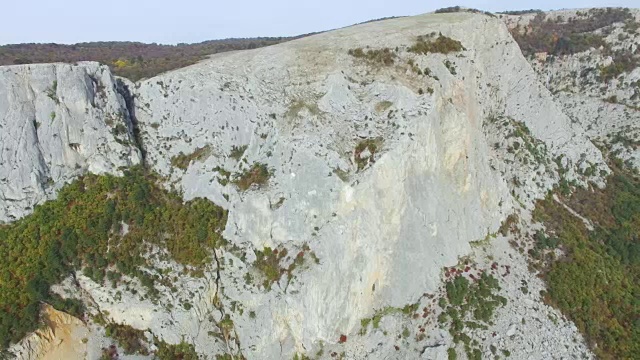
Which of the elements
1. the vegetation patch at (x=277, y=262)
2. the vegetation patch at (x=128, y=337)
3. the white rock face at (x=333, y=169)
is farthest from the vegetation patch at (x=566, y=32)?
the vegetation patch at (x=128, y=337)

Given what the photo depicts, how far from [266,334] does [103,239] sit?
1355 centimetres

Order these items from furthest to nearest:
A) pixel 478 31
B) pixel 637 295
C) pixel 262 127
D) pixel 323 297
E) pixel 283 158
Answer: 1. pixel 478 31
2. pixel 637 295
3. pixel 262 127
4. pixel 283 158
5. pixel 323 297

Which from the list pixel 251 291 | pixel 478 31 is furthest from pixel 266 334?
pixel 478 31

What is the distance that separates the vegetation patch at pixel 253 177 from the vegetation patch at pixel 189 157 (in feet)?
13.2

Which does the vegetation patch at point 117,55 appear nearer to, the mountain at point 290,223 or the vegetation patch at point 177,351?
the mountain at point 290,223

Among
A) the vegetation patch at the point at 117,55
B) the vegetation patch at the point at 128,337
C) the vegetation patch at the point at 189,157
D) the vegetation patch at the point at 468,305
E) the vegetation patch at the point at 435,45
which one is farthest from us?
the vegetation patch at the point at 117,55

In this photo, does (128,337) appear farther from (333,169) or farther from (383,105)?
(383,105)

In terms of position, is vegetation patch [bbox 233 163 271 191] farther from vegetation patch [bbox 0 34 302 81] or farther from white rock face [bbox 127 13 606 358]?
vegetation patch [bbox 0 34 302 81]

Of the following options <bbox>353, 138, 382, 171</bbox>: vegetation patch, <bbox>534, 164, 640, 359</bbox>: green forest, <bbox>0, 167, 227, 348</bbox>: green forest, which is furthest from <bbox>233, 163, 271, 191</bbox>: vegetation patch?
<bbox>534, 164, 640, 359</bbox>: green forest

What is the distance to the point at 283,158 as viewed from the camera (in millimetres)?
30172

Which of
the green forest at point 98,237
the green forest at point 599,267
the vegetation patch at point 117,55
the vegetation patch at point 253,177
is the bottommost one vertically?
the green forest at point 599,267

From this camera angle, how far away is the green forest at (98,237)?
29594 mm

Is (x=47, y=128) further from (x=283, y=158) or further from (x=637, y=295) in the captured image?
(x=637, y=295)

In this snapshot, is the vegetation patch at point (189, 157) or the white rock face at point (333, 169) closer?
the white rock face at point (333, 169)
